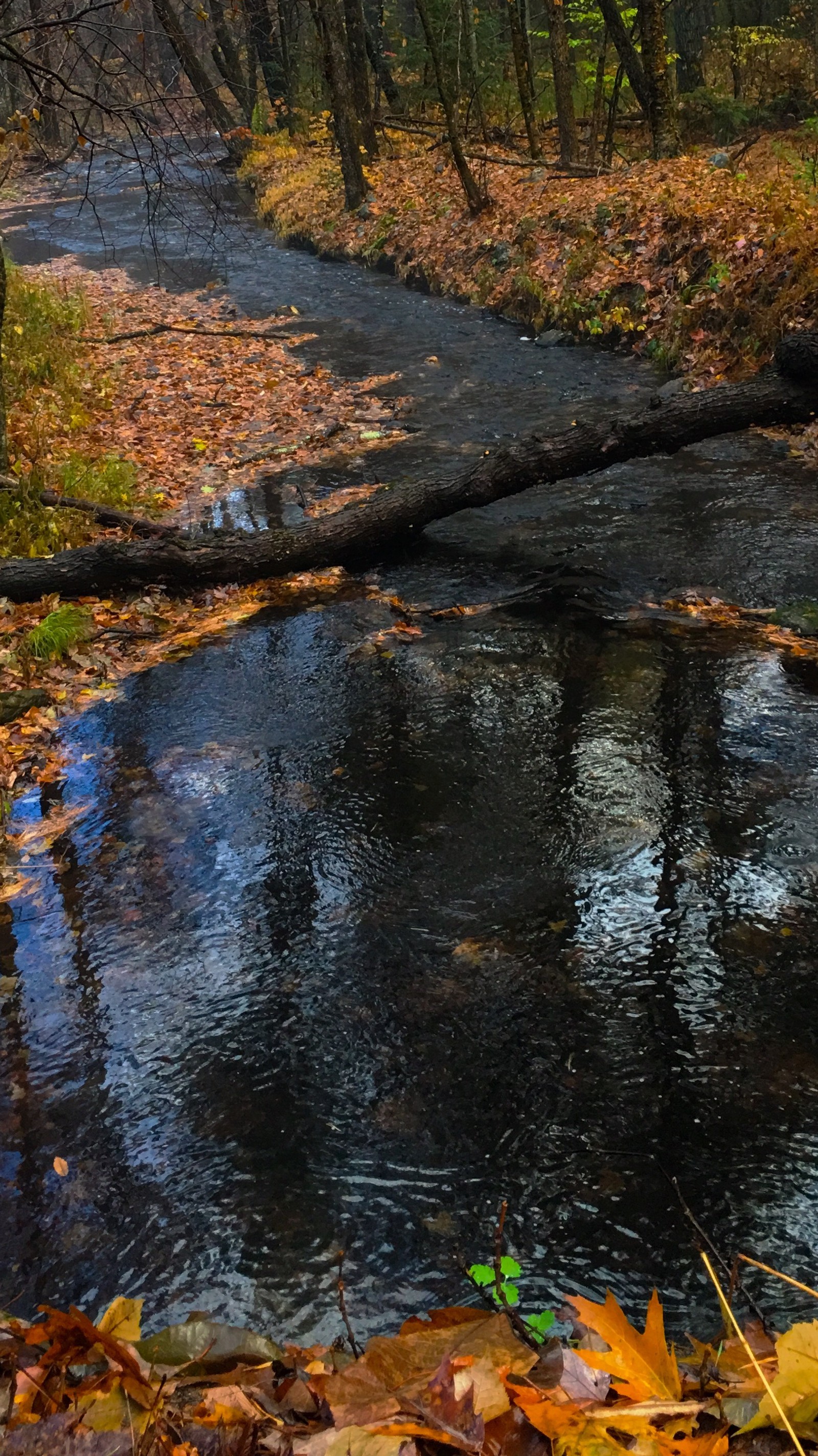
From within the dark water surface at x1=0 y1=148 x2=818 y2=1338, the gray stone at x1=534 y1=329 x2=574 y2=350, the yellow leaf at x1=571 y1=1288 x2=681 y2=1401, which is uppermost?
the gray stone at x1=534 y1=329 x2=574 y2=350

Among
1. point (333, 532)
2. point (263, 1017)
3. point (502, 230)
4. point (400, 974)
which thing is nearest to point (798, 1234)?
point (400, 974)

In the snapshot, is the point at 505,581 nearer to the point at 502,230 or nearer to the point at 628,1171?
the point at 628,1171

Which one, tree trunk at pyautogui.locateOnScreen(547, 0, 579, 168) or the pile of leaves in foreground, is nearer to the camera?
the pile of leaves in foreground

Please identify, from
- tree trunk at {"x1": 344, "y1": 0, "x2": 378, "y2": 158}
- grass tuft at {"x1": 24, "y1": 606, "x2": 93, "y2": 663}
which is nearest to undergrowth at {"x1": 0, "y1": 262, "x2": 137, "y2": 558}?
grass tuft at {"x1": 24, "y1": 606, "x2": 93, "y2": 663}

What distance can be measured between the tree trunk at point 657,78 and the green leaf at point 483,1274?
1587cm

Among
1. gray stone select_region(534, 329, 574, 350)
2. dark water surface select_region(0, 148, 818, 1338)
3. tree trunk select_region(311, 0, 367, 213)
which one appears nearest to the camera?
dark water surface select_region(0, 148, 818, 1338)

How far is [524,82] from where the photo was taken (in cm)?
1791

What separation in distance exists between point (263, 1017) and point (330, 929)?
561 millimetres

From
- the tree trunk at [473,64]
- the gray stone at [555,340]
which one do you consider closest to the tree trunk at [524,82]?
the tree trunk at [473,64]

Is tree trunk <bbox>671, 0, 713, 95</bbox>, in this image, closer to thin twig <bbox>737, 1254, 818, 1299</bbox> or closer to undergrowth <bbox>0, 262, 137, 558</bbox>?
undergrowth <bbox>0, 262, 137, 558</bbox>

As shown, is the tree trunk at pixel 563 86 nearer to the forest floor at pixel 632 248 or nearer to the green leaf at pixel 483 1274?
the forest floor at pixel 632 248

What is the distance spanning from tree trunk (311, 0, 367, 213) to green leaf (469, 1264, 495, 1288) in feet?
69.2

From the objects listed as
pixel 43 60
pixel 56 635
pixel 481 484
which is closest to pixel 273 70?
pixel 43 60

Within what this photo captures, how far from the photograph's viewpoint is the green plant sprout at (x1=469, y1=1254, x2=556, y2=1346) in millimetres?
2576
